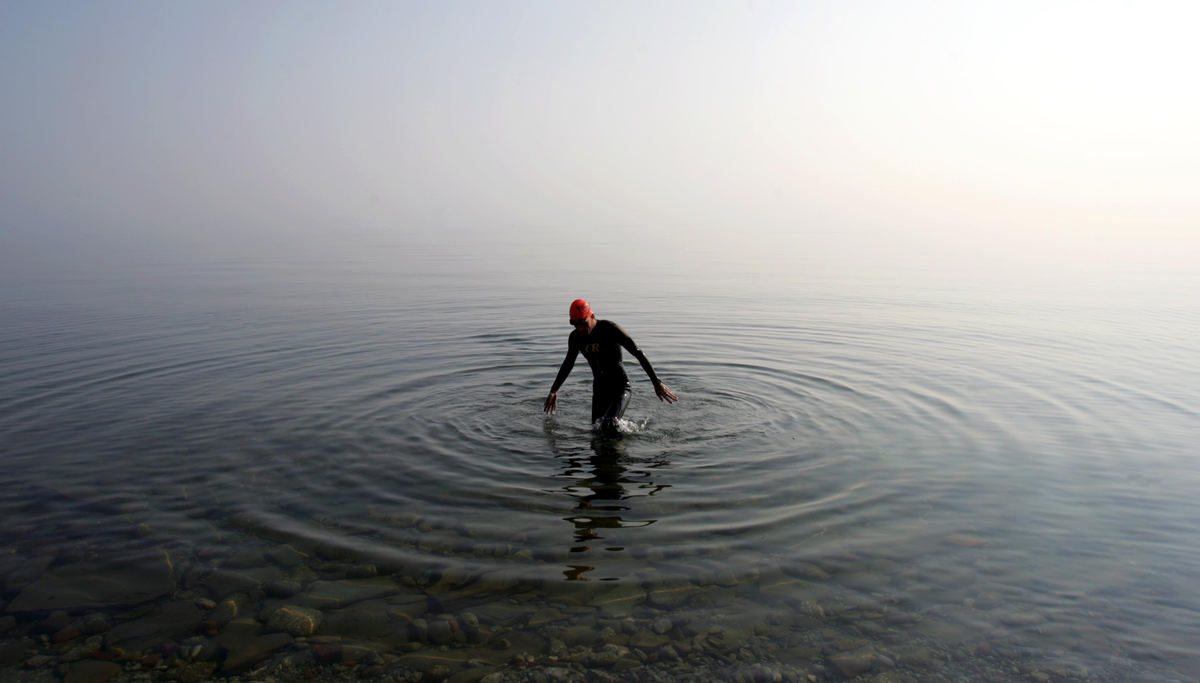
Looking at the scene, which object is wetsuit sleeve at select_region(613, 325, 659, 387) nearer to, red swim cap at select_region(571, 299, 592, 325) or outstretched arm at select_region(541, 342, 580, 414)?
red swim cap at select_region(571, 299, 592, 325)

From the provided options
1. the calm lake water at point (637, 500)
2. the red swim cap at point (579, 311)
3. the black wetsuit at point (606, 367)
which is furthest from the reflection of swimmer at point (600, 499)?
the red swim cap at point (579, 311)

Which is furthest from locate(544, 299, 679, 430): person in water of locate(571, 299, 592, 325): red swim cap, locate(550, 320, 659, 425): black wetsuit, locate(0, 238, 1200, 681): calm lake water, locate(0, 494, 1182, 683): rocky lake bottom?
locate(0, 494, 1182, 683): rocky lake bottom

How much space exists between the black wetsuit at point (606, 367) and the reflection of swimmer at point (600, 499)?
2.99 feet

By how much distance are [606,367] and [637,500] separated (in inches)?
135

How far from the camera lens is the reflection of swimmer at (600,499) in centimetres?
798

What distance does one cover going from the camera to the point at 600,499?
927 centimetres

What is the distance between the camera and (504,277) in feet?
128

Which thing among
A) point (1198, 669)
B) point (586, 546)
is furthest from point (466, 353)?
point (1198, 669)

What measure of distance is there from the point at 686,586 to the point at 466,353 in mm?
12280

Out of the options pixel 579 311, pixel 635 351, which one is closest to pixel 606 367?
pixel 635 351

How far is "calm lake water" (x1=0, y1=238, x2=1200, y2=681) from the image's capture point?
6.34m

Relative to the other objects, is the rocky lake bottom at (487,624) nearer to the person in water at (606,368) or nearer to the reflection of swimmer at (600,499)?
the reflection of swimmer at (600,499)

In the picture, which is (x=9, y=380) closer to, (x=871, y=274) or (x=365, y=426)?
(x=365, y=426)

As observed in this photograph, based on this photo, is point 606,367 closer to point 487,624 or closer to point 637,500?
point 637,500
